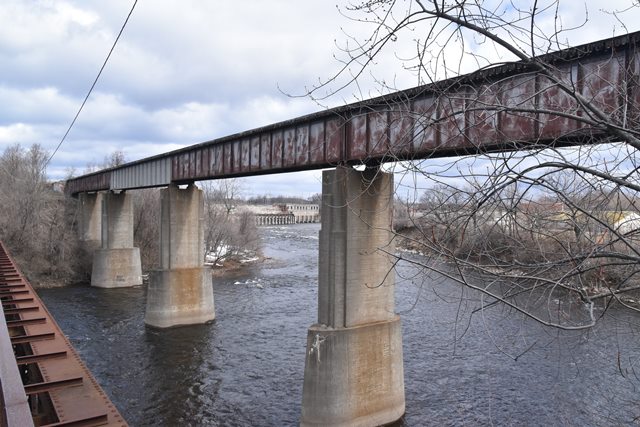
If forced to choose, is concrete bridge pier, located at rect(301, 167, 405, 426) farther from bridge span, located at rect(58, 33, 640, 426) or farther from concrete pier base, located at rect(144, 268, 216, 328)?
concrete pier base, located at rect(144, 268, 216, 328)

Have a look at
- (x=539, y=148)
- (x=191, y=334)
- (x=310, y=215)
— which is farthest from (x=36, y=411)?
(x=310, y=215)

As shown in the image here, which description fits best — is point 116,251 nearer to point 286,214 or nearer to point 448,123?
point 448,123

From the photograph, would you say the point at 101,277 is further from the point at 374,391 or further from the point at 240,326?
the point at 374,391

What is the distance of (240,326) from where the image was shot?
20609 millimetres

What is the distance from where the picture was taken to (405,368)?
48.4 feet

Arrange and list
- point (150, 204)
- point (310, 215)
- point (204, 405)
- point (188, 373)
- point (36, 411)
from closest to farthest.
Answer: point (36, 411) < point (204, 405) < point (188, 373) < point (150, 204) < point (310, 215)

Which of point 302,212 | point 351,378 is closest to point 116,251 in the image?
point 351,378

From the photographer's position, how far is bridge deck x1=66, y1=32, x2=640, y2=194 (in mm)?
3910

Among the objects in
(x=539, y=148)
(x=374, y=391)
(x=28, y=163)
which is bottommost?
(x=374, y=391)

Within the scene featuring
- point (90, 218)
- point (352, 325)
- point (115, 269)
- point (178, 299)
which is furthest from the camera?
point (90, 218)

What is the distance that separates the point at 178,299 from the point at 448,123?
15.7m

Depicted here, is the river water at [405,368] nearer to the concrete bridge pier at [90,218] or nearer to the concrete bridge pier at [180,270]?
the concrete bridge pier at [180,270]

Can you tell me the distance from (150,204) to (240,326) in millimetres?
22426

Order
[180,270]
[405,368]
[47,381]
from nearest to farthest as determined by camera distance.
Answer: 1. [47,381]
2. [405,368]
3. [180,270]
